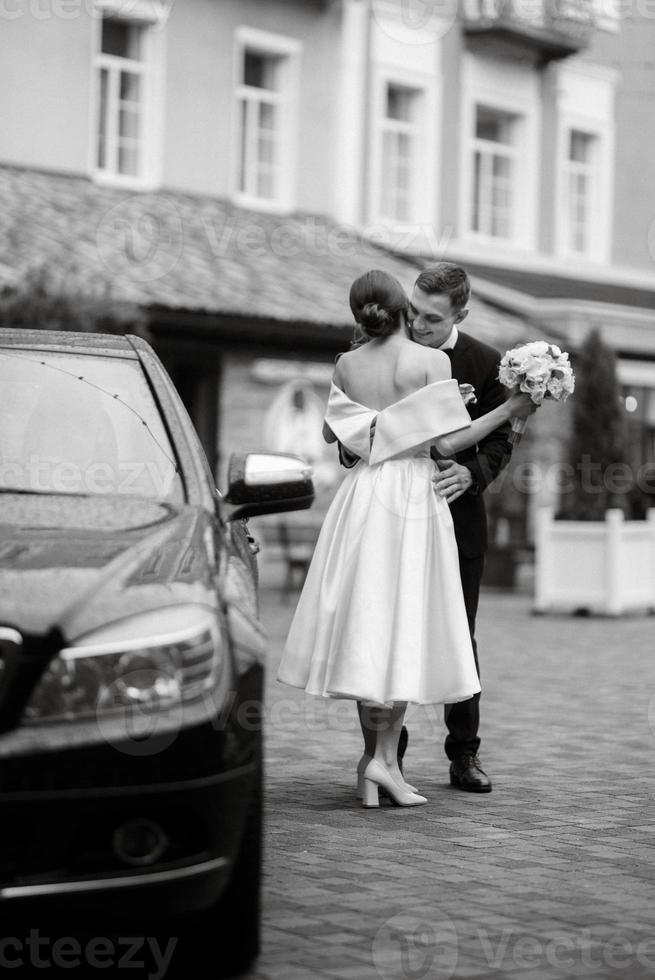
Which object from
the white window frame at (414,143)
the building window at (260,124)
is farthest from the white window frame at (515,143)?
the building window at (260,124)

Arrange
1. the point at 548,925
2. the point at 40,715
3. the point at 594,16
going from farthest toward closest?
the point at 594,16 → the point at 548,925 → the point at 40,715

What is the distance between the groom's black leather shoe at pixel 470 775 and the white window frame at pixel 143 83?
51.6 ft

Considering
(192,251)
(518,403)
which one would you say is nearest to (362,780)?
(518,403)

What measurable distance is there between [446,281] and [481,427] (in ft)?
1.89

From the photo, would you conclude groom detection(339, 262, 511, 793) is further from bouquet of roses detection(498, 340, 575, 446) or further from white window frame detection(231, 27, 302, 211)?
white window frame detection(231, 27, 302, 211)

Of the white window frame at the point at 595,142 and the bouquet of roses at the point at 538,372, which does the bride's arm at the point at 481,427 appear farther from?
the white window frame at the point at 595,142

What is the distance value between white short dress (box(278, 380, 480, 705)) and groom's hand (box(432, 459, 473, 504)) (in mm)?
34

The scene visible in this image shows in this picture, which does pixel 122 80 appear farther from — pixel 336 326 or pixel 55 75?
pixel 336 326

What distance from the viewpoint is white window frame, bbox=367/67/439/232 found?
24.2 metres

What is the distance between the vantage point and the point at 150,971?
13.9 ft

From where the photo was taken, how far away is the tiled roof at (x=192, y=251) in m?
19.0

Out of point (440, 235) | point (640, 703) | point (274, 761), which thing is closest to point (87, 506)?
point (274, 761)

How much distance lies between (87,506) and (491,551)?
15408mm

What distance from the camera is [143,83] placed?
21906mm
